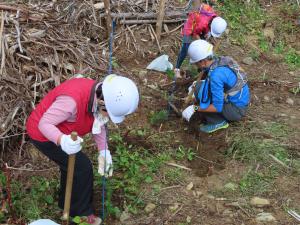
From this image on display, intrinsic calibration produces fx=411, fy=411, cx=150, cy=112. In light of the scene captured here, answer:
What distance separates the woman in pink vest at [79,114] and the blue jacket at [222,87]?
1675 mm

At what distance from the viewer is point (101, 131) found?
331 cm

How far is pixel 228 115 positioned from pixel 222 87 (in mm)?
375

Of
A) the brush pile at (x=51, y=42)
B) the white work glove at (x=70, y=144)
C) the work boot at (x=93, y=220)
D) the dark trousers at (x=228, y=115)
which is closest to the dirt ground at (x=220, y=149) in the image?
the dark trousers at (x=228, y=115)

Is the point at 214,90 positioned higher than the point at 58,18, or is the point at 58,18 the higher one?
the point at 58,18

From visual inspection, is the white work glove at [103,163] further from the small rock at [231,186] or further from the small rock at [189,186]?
the small rock at [231,186]

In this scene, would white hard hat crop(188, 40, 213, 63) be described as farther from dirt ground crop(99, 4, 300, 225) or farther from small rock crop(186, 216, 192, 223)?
small rock crop(186, 216, 192, 223)

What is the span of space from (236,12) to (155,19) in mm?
1849

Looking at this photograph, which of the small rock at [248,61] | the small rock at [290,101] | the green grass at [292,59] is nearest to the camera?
the small rock at [290,101]

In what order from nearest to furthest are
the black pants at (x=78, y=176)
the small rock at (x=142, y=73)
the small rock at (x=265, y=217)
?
the black pants at (x=78, y=176) < the small rock at (x=265, y=217) < the small rock at (x=142, y=73)

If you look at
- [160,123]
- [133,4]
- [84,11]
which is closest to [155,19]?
[133,4]

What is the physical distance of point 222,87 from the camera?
14.9 feet

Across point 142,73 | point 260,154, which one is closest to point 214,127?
point 260,154

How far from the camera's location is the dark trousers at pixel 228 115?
4.73 metres

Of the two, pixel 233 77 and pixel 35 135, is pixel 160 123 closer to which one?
pixel 233 77
